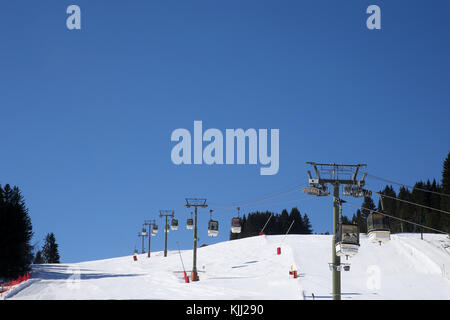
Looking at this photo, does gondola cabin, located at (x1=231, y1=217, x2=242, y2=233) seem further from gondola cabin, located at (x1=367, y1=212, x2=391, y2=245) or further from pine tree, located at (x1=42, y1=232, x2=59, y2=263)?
pine tree, located at (x1=42, y1=232, x2=59, y2=263)

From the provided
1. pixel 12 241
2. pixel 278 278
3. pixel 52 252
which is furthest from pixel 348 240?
pixel 52 252

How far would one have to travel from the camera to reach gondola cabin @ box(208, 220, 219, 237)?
44719mm

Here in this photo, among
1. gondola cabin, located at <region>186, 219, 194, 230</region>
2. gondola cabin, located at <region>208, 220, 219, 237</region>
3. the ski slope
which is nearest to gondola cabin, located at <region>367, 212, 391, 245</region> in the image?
the ski slope

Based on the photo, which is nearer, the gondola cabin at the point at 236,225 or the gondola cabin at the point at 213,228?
the gondola cabin at the point at 236,225

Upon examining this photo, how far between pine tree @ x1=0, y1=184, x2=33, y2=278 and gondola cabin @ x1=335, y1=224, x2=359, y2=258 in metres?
29.1

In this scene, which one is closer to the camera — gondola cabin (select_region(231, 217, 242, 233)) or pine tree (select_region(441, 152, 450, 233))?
gondola cabin (select_region(231, 217, 242, 233))

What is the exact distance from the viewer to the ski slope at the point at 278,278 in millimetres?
32938

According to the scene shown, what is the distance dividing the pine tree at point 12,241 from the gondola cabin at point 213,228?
601 inches

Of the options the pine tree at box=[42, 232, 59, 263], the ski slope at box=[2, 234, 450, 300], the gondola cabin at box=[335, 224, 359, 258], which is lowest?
the pine tree at box=[42, 232, 59, 263]

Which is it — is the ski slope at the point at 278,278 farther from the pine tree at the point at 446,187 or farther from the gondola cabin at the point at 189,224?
the pine tree at the point at 446,187

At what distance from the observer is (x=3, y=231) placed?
1665 inches

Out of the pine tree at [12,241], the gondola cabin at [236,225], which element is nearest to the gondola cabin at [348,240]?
the gondola cabin at [236,225]
